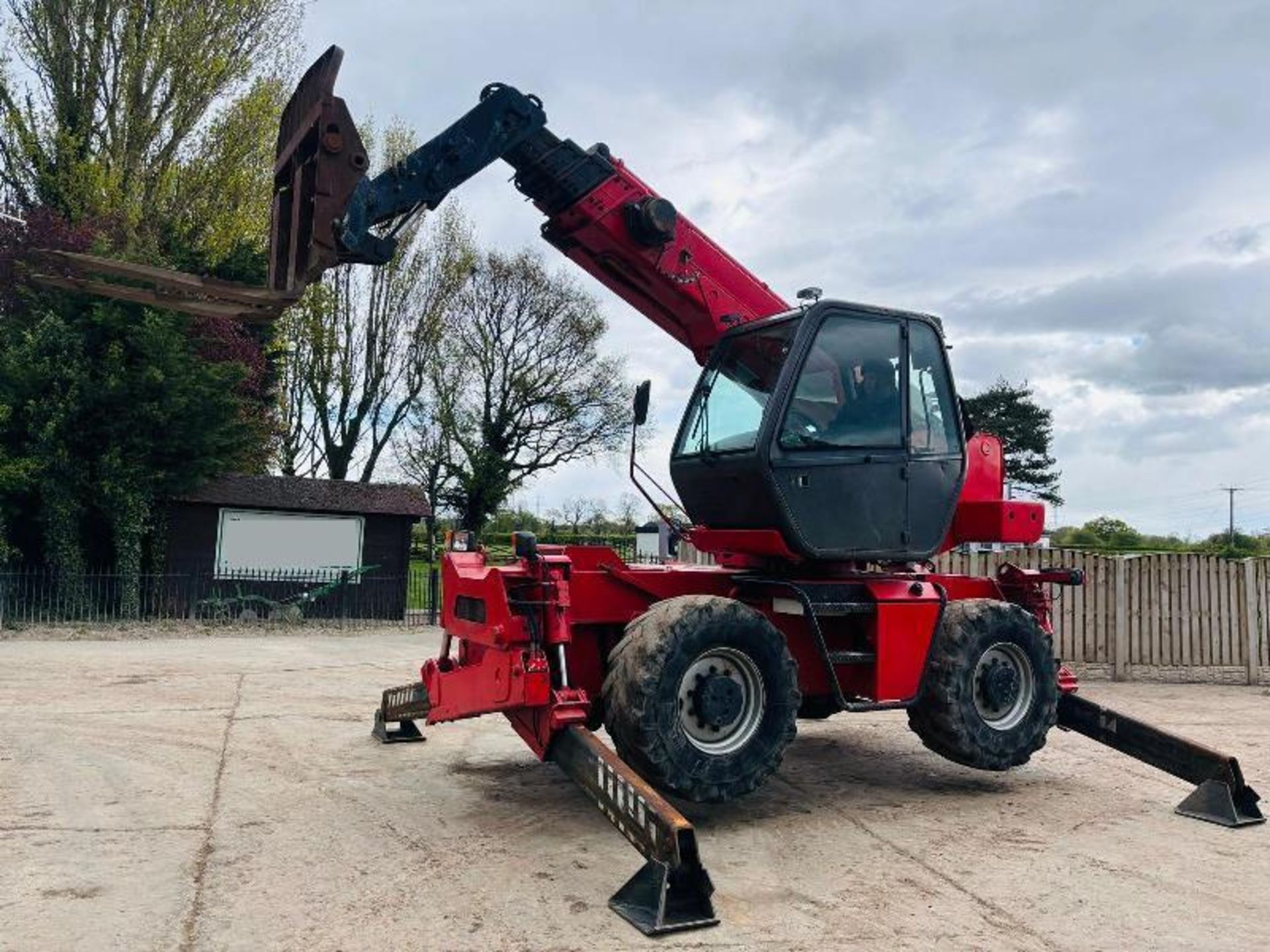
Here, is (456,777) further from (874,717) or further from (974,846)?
(874,717)

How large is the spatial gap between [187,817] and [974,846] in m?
4.29

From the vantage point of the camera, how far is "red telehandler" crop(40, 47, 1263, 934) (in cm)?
545

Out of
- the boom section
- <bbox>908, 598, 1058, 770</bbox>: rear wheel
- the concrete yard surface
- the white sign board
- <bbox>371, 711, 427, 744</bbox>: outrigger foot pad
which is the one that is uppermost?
the boom section

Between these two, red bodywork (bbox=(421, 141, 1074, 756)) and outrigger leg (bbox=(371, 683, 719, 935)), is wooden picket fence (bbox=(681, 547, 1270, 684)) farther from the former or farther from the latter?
outrigger leg (bbox=(371, 683, 719, 935))

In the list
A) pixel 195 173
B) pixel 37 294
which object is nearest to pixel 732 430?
pixel 37 294

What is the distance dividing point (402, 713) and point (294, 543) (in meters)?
14.4

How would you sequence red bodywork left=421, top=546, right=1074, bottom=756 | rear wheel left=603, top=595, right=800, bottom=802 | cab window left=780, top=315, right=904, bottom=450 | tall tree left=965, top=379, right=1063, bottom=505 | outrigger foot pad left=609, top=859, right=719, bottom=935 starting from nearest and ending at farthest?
outrigger foot pad left=609, top=859, right=719, bottom=935 < rear wheel left=603, top=595, right=800, bottom=802 < red bodywork left=421, top=546, right=1074, bottom=756 < cab window left=780, top=315, right=904, bottom=450 < tall tree left=965, top=379, right=1063, bottom=505

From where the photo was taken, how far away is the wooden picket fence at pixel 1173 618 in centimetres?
1300

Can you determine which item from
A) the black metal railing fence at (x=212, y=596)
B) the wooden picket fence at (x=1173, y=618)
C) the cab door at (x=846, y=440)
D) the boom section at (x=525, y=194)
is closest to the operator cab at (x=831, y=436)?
the cab door at (x=846, y=440)

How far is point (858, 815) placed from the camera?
609 centimetres

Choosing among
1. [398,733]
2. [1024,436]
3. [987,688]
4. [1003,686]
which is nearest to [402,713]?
[398,733]

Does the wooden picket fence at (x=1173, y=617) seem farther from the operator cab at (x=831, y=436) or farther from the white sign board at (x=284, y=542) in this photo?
the white sign board at (x=284, y=542)

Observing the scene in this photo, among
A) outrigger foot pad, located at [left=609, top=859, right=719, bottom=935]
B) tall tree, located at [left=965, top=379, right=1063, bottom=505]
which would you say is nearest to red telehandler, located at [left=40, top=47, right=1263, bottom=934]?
outrigger foot pad, located at [left=609, top=859, right=719, bottom=935]

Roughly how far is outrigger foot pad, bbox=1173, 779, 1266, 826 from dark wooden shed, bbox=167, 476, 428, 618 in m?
16.9
